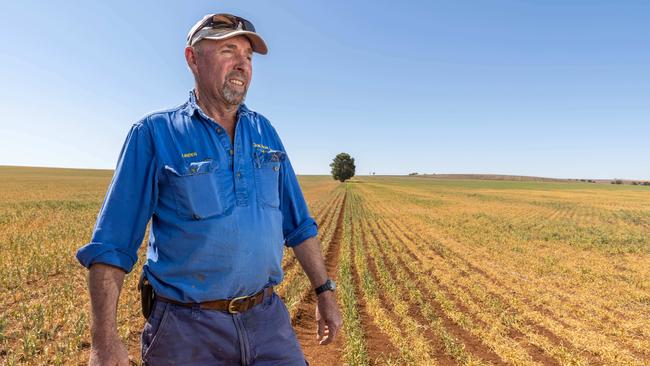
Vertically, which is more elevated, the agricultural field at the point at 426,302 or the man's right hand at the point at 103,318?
the man's right hand at the point at 103,318

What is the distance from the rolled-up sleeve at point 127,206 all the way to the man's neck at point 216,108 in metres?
0.38

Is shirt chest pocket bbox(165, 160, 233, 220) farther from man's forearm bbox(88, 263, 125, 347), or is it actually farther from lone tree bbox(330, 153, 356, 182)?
lone tree bbox(330, 153, 356, 182)

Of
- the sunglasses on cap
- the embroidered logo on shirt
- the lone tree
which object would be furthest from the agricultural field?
the lone tree

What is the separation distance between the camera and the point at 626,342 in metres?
6.58

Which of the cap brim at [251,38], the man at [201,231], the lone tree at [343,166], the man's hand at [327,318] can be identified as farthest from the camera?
the lone tree at [343,166]

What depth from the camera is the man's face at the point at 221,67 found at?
200cm

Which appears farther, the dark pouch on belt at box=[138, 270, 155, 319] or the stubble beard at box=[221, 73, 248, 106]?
the stubble beard at box=[221, 73, 248, 106]

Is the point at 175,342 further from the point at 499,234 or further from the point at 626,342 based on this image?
the point at 499,234

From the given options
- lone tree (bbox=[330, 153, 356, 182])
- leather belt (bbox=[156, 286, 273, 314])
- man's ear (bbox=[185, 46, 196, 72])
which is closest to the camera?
leather belt (bbox=[156, 286, 273, 314])

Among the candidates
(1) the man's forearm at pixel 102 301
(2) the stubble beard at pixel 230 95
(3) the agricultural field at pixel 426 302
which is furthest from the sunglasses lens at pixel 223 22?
(3) the agricultural field at pixel 426 302

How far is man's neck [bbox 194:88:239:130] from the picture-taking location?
2.06 meters

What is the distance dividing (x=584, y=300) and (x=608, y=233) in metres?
14.2

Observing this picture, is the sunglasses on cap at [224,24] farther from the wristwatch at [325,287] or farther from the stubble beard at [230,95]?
the wristwatch at [325,287]

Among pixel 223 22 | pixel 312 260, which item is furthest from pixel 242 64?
pixel 312 260
